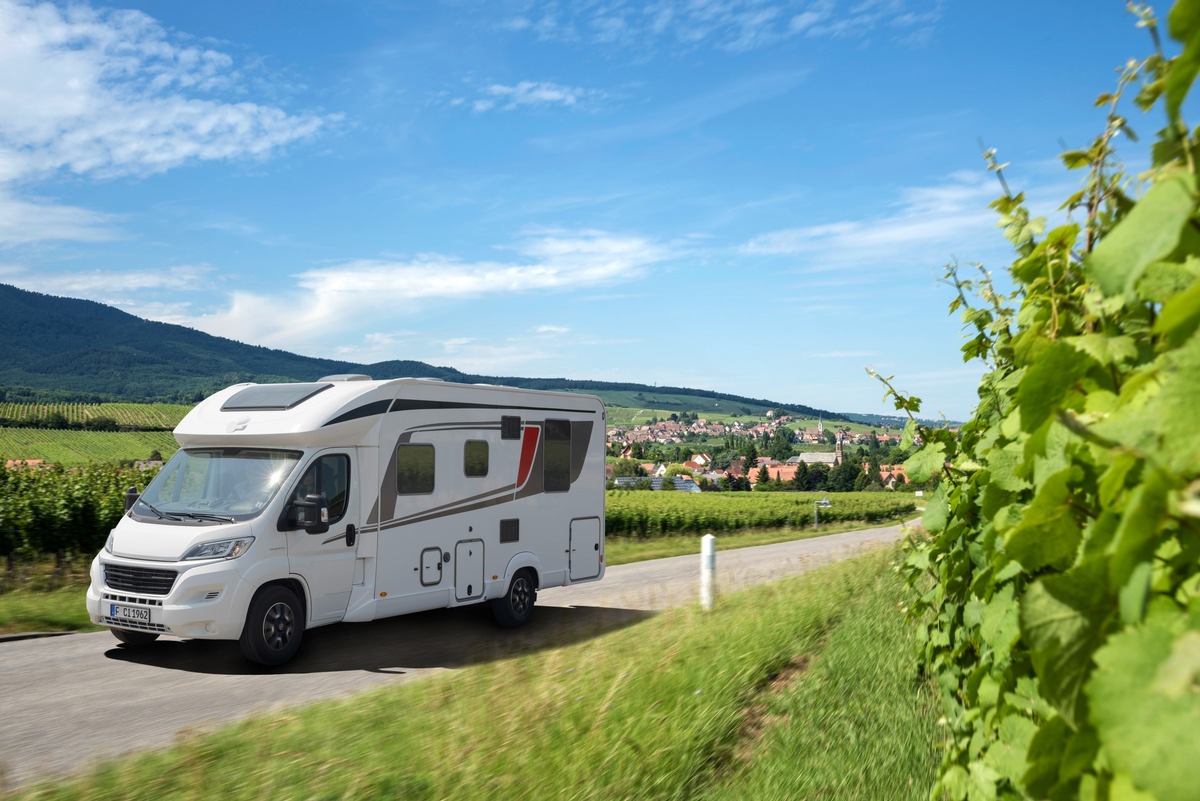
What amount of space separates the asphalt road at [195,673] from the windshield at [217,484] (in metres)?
1.47

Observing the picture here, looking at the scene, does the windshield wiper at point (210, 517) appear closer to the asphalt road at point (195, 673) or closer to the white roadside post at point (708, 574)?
the asphalt road at point (195, 673)

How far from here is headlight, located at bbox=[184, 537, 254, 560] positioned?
8578mm

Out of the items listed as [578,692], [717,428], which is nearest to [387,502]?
[578,692]

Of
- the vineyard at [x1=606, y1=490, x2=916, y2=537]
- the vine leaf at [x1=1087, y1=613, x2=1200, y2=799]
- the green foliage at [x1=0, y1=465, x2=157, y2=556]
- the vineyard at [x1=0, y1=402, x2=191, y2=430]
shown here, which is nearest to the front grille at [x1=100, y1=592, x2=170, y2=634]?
the green foliage at [x1=0, y1=465, x2=157, y2=556]

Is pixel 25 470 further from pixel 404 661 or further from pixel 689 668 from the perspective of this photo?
pixel 689 668

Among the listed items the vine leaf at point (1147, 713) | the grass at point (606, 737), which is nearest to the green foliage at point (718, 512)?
the grass at point (606, 737)

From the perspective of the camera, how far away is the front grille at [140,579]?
8562mm

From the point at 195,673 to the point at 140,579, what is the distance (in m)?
1.01

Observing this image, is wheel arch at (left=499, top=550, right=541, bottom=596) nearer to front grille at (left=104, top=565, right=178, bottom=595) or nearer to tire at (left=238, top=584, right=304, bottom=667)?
tire at (left=238, top=584, right=304, bottom=667)

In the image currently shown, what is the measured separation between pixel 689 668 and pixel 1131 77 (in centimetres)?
533

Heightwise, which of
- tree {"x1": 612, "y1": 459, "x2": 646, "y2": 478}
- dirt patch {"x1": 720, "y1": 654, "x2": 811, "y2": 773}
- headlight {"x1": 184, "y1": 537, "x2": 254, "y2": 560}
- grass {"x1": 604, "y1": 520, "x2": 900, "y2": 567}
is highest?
tree {"x1": 612, "y1": 459, "x2": 646, "y2": 478}

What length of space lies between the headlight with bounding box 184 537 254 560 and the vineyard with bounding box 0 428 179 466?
51.6 m

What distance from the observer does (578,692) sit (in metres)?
6.21

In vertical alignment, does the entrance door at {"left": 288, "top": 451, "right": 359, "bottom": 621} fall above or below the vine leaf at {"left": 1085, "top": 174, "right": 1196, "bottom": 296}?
below
